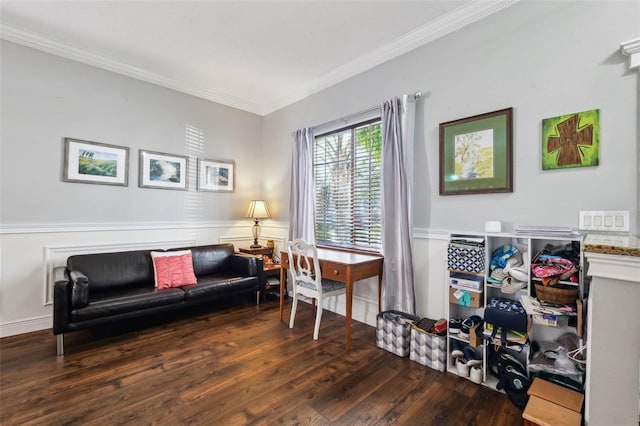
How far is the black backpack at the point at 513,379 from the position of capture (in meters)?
1.80

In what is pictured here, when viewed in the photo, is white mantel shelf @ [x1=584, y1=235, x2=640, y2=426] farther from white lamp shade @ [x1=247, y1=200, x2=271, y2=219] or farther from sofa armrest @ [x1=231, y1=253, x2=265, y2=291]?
white lamp shade @ [x1=247, y1=200, x2=271, y2=219]

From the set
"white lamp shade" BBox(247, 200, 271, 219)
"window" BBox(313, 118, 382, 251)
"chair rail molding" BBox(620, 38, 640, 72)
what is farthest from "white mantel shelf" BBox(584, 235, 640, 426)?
"white lamp shade" BBox(247, 200, 271, 219)

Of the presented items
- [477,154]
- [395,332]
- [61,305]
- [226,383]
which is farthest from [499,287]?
[61,305]

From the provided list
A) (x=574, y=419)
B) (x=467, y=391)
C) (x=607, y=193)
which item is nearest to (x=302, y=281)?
(x=467, y=391)

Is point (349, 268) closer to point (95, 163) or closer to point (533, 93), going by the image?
point (533, 93)

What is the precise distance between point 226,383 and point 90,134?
10.1 ft

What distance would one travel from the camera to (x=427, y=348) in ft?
7.50

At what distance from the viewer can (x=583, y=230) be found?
74.4 inches

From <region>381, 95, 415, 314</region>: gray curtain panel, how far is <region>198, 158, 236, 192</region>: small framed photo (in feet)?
8.14

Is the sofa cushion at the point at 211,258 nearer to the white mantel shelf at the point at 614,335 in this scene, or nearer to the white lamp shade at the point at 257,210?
the white lamp shade at the point at 257,210

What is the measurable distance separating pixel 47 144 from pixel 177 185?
4.32 ft

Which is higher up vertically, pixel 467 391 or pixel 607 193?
pixel 607 193

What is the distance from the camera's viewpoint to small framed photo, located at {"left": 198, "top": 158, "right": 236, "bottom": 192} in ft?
13.5

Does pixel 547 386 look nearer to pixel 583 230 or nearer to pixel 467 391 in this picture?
pixel 467 391
